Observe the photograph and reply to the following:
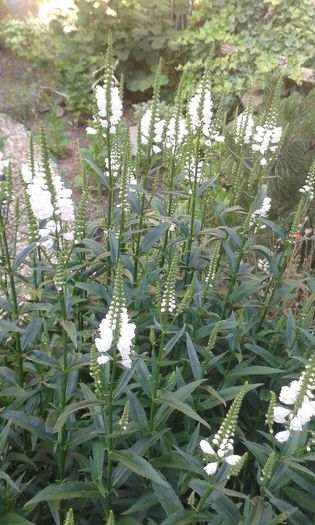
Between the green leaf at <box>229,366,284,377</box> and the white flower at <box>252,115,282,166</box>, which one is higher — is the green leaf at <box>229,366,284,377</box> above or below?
below

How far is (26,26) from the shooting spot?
30.8 feet

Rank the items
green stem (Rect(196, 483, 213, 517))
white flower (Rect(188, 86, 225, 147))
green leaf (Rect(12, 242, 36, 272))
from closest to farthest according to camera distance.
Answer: green stem (Rect(196, 483, 213, 517)), green leaf (Rect(12, 242, 36, 272)), white flower (Rect(188, 86, 225, 147))

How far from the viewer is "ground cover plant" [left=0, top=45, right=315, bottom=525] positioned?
1983 mm

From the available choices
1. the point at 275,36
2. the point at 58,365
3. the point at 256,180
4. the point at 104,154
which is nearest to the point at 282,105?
the point at 256,180

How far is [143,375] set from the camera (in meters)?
2.27

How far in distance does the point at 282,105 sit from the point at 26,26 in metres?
6.68

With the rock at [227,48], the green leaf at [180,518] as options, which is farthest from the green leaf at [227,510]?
the rock at [227,48]

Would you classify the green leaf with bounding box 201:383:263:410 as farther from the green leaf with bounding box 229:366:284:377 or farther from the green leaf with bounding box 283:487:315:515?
the green leaf with bounding box 283:487:315:515

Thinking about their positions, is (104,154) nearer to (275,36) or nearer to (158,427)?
(158,427)

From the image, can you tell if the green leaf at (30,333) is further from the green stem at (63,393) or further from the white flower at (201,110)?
the white flower at (201,110)

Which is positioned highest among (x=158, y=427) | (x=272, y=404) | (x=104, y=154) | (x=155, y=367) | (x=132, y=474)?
(x=104, y=154)

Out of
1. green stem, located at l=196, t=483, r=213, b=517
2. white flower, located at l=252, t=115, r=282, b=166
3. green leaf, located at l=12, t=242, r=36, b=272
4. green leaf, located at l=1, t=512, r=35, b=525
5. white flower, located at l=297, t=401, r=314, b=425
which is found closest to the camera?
white flower, located at l=297, t=401, r=314, b=425

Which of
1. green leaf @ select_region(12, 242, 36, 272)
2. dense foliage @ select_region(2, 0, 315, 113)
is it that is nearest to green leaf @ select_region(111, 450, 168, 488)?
green leaf @ select_region(12, 242, 36, 272)

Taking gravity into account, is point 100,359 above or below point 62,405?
above
